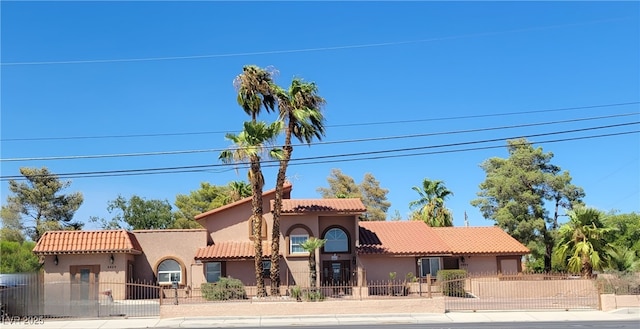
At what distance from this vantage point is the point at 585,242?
3566 cm

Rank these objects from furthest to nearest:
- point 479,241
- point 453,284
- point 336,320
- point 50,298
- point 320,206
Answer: point 479,241 < point 320,206 < point 453,284 < point 50,298 < point 336,320

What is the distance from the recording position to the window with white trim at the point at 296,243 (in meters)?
40.8

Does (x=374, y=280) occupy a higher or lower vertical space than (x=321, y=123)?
lower

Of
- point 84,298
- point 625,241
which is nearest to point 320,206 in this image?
point 84,298

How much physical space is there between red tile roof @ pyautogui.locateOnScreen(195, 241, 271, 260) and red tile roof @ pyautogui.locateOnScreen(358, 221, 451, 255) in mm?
6283

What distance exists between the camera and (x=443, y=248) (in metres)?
42.0

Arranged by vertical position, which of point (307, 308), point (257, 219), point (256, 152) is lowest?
point (307, 308)

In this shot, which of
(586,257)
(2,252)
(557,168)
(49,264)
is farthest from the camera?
(557,168)

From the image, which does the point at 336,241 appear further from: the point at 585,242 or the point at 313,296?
the point at 585,242

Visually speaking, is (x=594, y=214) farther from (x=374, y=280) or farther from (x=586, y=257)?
(x=374, y=280)

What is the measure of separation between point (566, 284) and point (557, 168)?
21837mm

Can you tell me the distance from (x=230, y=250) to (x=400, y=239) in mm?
10678

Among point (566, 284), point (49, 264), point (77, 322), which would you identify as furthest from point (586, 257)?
point (49, 264)

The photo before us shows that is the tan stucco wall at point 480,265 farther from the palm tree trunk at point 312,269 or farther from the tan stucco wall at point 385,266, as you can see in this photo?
the palm tree trunk at point 312,269
